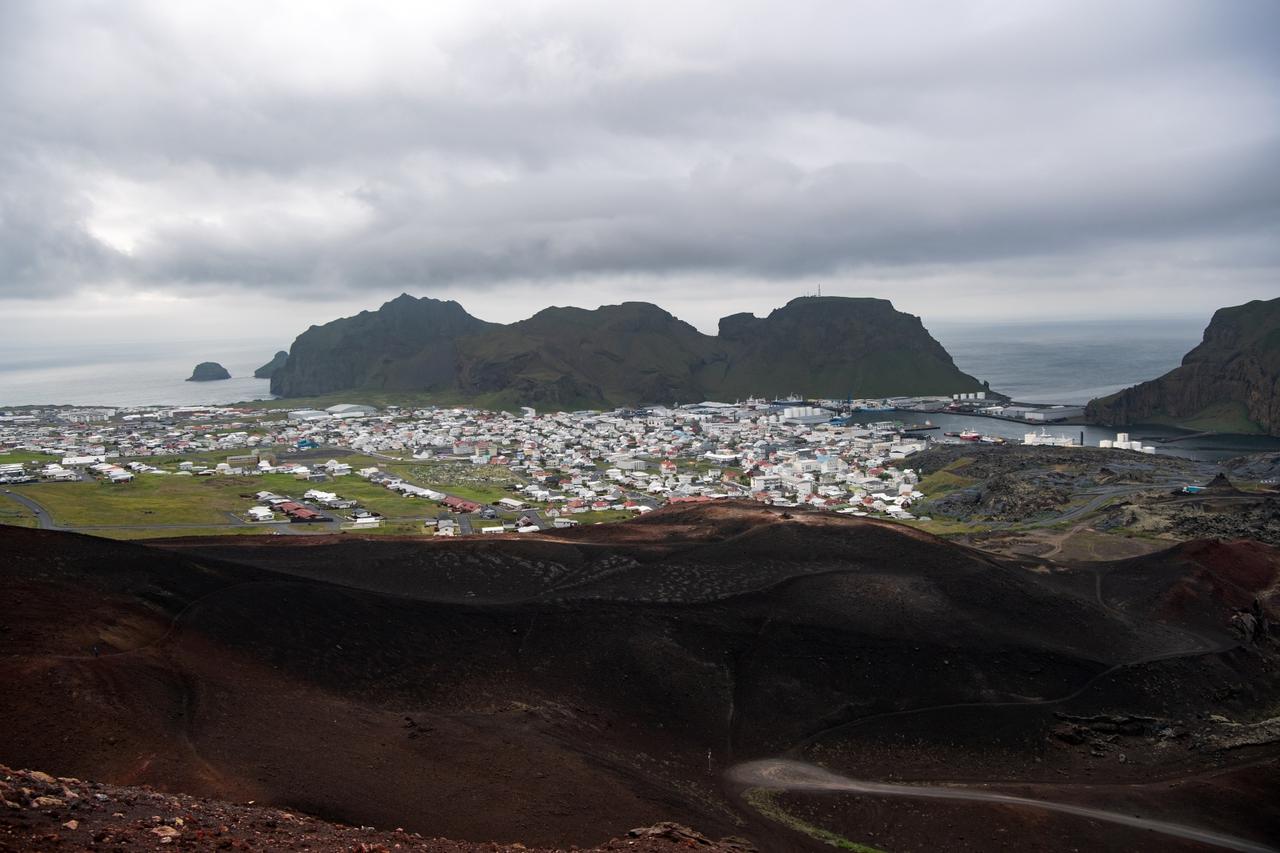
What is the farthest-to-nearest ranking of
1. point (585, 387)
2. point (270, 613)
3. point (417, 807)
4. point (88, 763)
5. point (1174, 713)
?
point (585, 387)
point (1174, 713)
point (270, 613)
point (417, 807)
point (88, 763)

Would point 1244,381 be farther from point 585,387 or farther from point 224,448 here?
point 224,448

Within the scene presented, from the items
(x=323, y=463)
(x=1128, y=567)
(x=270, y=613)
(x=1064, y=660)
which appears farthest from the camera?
(x=323, y=463)

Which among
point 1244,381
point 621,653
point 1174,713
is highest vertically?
point 1244,381

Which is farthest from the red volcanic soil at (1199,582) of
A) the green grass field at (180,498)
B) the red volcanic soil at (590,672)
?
the green grass field at (180,498)

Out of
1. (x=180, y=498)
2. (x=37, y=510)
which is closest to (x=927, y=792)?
(x=180, y=498)

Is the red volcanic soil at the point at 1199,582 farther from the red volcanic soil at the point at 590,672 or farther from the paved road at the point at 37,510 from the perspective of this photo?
the paved road at the point at 37,510

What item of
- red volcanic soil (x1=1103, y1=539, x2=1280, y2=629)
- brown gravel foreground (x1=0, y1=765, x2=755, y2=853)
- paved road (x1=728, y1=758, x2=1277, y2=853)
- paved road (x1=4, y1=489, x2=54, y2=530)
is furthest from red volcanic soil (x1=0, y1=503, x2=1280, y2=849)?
paved road (x1=4, y1=489, x2=54, y2=530)

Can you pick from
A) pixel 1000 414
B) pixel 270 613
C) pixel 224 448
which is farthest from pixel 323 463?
pixel 1000 414
